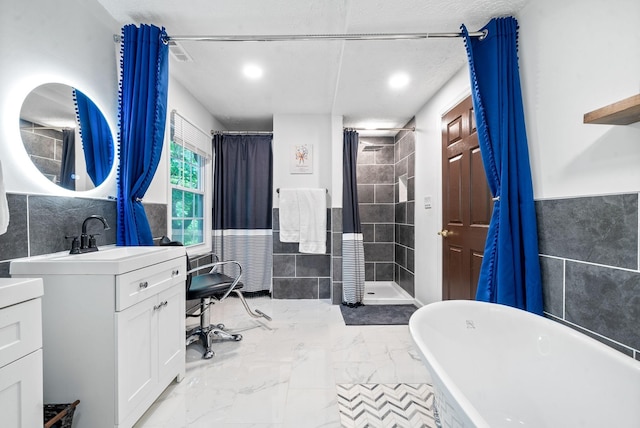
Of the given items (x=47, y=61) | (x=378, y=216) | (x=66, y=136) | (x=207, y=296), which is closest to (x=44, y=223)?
(x=66, y=136)

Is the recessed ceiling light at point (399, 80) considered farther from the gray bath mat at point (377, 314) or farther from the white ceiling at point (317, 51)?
the gray bath mat at point (377, 314)

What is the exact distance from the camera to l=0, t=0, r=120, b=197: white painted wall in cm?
115

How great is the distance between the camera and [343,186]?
305 centimetres

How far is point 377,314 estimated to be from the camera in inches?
106

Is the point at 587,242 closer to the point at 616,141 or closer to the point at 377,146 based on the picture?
the point at 616,141

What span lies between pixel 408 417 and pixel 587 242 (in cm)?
118

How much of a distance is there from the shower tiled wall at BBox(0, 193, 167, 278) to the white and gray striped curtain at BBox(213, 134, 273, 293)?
5.18 ft

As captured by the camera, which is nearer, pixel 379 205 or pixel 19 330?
pixel 19 330

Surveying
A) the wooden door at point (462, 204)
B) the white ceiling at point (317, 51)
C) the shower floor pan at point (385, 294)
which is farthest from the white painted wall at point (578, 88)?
the shower floor pan at point (385, 294)

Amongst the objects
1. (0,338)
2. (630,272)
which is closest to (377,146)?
(630,272)

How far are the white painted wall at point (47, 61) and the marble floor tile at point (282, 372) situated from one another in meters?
1.31

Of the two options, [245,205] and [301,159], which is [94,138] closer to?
[245,205]

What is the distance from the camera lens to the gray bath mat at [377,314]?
2.49 meters

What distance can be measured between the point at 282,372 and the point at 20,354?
1300 millimetres
